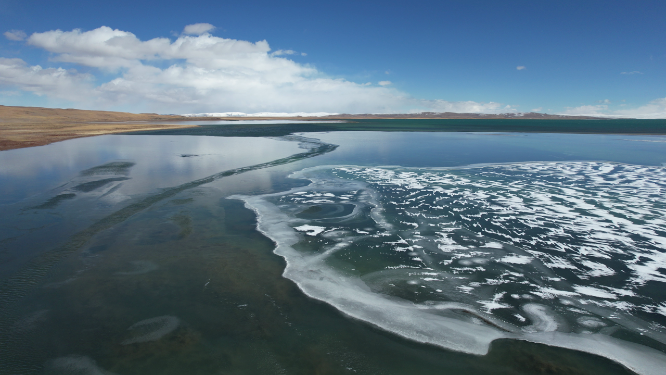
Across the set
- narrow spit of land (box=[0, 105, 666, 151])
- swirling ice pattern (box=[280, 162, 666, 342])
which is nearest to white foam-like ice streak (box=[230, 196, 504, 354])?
swirling ice pattern (box=[280, 162, 666, 342])

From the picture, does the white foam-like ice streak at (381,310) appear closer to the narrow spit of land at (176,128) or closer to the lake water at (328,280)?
the lake water at (328,280)

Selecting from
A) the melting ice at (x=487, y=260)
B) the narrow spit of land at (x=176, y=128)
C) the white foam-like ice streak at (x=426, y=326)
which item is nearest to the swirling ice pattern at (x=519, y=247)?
the melting ice at (x=487, y=260)

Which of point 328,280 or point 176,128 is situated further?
point 176,128

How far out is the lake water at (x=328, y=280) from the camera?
4.33 metres

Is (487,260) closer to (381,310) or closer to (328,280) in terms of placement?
(381,310)

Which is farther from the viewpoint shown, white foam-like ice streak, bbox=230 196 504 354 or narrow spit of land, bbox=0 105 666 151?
narrow spit of land, bbox=0 105 666 151

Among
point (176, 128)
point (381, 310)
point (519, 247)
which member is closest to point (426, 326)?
point (381, 310)

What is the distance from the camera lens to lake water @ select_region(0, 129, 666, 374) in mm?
4332

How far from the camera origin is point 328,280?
6184 mm

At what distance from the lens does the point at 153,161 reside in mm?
18344

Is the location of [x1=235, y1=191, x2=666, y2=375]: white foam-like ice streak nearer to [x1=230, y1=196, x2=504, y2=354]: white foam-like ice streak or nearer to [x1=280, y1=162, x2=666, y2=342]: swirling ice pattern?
[x1=230, y1=196, x2=504, y2=354]: white foam-like ice streak

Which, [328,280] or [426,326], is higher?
[328,280]

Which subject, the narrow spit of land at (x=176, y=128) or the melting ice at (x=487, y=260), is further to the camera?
the narrow spit of land at (x=176, y=128)

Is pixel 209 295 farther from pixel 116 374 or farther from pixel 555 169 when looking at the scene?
pixel 555 169
